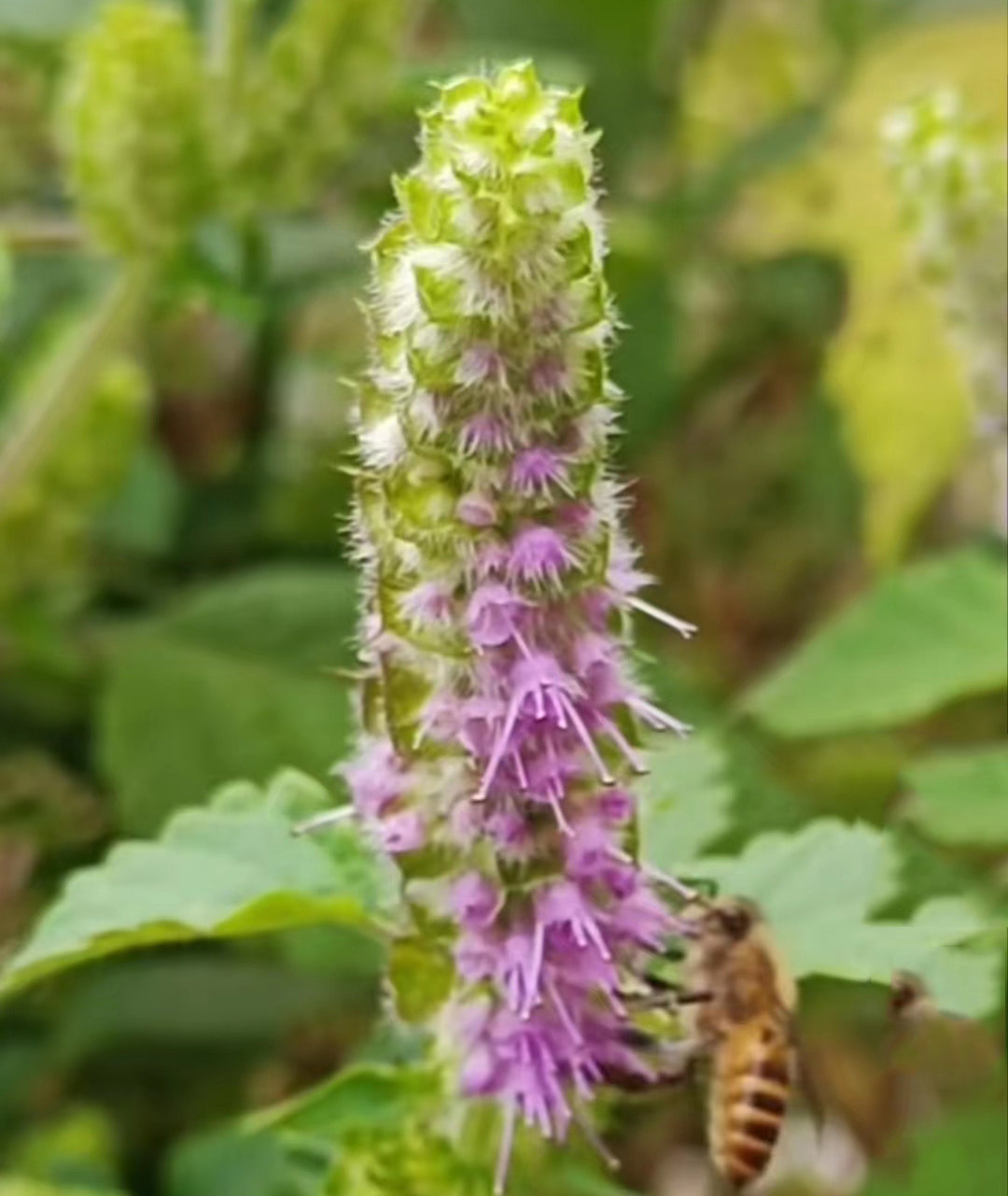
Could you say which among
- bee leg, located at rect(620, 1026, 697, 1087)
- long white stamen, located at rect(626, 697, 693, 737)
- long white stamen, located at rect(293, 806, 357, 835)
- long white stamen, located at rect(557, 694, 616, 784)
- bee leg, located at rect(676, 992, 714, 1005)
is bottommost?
bee leg, located at rect(620, 1026, 697, 1087)

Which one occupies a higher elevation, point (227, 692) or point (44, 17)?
point (44, 17)

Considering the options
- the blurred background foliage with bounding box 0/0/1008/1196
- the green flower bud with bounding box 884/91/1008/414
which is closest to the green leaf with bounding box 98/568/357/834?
the blurred background foliage with bounding box 0/0/1008/1196

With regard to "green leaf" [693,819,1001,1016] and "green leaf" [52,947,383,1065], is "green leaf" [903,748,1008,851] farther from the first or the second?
"green leaf" [52,947,383,1065]

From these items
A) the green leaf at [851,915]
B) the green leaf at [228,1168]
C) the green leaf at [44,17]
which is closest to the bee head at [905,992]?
the green leaf at [851,915]

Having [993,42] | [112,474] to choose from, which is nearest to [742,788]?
[112,474]

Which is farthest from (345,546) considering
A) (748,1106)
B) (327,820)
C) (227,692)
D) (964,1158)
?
(227,692)

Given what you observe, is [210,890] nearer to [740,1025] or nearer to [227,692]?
[740,1025]

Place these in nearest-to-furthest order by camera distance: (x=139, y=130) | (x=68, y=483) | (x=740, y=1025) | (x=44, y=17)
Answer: (x=740, y=1025), (x=139, y=130), (x=68, y=483), (x=44, y=17)

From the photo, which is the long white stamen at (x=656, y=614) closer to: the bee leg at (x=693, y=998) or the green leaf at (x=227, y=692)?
the bee leg at (x=693, y=998)
